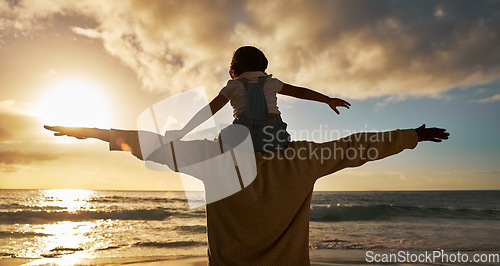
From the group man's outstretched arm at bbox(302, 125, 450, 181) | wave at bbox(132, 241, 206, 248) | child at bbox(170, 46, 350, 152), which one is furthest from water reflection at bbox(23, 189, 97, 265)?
man's outstretched arm at bbox(302, 125, 450, 181)

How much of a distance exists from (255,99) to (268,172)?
1.32ft

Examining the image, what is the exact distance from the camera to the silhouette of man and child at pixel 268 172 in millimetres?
1534

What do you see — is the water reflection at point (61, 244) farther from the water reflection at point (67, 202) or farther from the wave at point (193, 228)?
the water reflection at point (67, 202)

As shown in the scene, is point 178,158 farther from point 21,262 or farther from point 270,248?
point 21,262

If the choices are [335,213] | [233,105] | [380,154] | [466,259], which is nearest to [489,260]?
[466,259]

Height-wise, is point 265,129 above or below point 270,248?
above

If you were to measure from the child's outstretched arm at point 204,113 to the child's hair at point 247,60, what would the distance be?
197 mm

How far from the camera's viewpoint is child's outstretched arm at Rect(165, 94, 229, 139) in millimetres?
1686

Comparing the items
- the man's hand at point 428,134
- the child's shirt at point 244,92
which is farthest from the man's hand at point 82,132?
the man's hand at point 428,134

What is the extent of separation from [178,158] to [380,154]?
98 centimetres

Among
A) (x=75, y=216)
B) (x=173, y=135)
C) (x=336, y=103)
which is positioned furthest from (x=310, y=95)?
(x=75, y=216)

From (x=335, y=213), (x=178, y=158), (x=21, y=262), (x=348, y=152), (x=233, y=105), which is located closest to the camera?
(x=178, y=158)

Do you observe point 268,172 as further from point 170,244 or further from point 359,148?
point 170,244

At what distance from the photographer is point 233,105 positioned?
1854 mm
